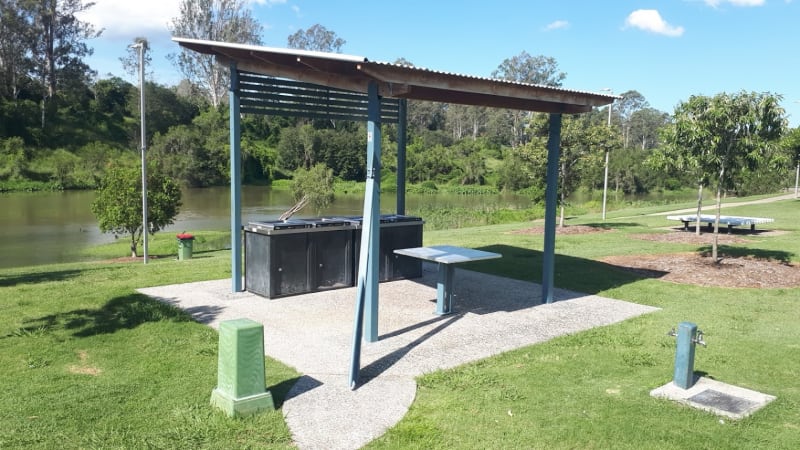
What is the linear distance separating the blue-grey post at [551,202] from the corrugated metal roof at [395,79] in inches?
13.3

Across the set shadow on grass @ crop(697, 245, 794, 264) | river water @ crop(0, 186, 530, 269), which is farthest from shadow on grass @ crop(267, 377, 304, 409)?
river water @ crop(0, 186, 530, 269)

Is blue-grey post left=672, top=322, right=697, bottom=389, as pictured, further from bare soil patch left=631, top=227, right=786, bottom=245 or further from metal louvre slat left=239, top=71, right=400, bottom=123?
bare soil patch left=631, top=227, right=786, bottom=245

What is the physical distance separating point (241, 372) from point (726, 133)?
35.1 feet

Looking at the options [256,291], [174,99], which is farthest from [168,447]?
[174,99]

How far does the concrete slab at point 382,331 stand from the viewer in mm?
5285

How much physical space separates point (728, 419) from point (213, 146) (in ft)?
188

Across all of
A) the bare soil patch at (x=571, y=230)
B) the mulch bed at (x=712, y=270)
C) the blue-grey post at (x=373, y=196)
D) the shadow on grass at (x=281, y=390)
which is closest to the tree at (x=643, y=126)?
the bare soil patch at (x=571, y=230)

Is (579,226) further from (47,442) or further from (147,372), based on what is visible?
(47,442)

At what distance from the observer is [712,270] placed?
39.2ft

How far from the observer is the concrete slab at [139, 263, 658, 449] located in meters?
5.29

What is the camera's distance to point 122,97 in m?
70.9

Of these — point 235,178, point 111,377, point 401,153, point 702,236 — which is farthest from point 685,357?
point 702,236

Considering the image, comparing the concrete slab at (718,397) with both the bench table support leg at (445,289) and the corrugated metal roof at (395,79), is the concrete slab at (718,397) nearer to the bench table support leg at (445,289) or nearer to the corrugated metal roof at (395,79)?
the bench table support leg at (445,289)

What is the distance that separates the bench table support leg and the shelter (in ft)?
5.03
